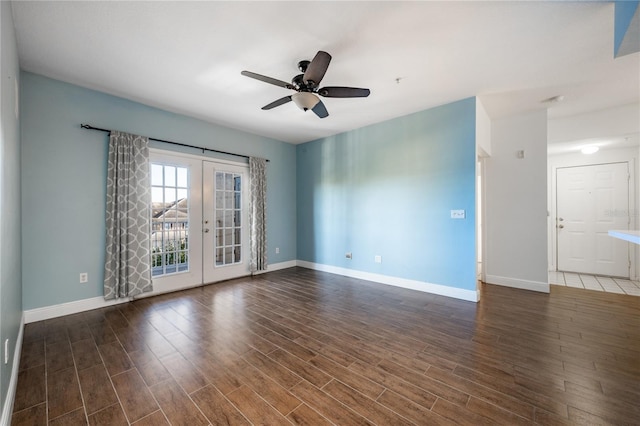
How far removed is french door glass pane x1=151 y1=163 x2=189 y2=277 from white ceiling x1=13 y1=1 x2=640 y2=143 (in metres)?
1.10

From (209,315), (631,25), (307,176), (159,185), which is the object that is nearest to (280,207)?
(307,176)

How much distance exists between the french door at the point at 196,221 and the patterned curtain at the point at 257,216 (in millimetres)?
136

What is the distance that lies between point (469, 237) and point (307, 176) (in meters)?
3.48

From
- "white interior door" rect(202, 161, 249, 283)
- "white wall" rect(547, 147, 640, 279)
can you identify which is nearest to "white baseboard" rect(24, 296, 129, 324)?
"white interior door" rect(202, 161, 249, 283)

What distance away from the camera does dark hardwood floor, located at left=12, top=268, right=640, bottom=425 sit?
1581mm

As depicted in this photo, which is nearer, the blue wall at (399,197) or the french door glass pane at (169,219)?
the blue wall at (399,197)

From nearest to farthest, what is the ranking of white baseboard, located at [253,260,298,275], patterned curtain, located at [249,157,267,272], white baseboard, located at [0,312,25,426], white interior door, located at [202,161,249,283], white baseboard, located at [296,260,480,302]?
white baseboard, located at [0,312,25,426] → white baseboard, located at [296,260,480,302] → white interior door, located at [202,161,249,283] → patterned curtain, located at [249,157,267,272] → white baseboard, located at [253,260,298,275]

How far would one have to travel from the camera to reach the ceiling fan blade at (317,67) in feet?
6.68

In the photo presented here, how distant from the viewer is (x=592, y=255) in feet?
15.9

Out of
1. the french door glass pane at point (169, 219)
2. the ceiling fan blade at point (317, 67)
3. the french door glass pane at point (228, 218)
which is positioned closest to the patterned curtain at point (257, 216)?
the french door glass pane at point (228, 218)

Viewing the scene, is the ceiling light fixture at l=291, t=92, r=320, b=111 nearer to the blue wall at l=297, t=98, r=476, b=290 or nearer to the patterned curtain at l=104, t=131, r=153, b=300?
the blue wall at l=297, t=98, r=476, b=290

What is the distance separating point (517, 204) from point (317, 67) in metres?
4.03

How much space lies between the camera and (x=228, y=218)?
15.7 ft

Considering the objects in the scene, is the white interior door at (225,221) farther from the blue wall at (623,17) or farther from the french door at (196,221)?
the blue wall at (623,17)
